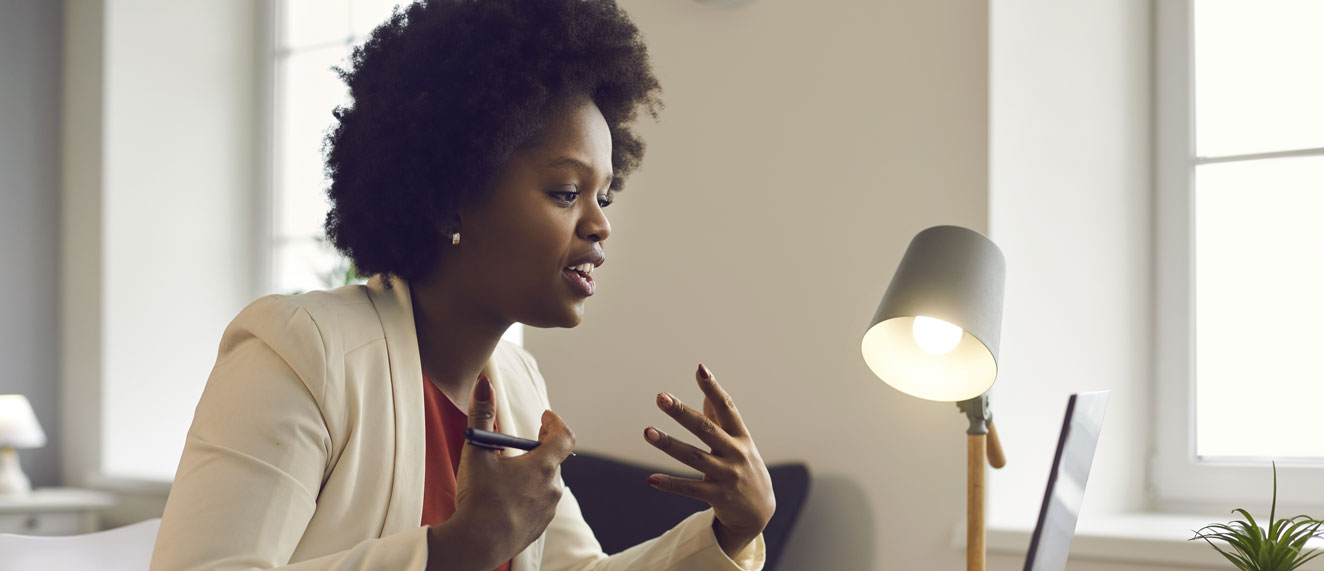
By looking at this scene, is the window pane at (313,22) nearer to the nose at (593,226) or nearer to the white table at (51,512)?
the white table at (51,512)

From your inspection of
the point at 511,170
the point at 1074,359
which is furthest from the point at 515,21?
the point at 1074,359

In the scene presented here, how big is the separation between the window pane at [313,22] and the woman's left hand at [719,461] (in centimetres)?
318

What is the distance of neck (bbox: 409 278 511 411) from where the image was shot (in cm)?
140

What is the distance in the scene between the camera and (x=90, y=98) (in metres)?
4.08

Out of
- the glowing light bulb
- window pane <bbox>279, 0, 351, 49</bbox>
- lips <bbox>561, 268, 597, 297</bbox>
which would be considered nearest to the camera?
lips <bbox>561, 268, 597, 297</bbox>

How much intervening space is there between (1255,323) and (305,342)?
1979 mm

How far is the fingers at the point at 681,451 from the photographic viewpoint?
3.48 feet

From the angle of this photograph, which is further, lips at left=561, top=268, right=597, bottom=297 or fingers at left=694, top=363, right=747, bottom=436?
lips at left=561, top=268, right=597, bottom=297

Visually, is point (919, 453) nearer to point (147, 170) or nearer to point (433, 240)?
point (433, 240)

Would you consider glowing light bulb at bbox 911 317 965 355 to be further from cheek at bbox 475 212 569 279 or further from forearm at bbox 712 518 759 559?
cheek at bbox 475 212 569 279

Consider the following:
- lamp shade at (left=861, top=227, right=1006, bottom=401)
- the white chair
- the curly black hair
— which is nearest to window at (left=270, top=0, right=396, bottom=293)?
the white chair

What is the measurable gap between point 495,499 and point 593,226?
42 cm

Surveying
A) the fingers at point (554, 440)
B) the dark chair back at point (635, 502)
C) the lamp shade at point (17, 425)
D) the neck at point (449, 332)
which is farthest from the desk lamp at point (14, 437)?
the fingers at point (554, 440)

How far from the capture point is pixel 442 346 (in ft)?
4.67
